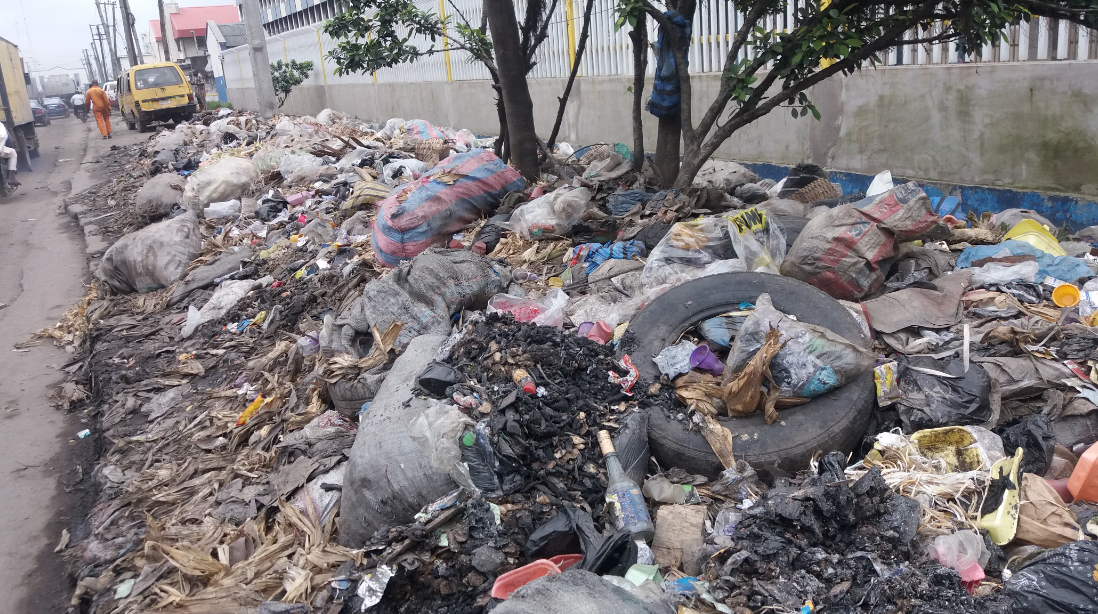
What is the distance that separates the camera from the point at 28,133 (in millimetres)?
18062

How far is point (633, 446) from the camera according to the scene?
9.19 ft

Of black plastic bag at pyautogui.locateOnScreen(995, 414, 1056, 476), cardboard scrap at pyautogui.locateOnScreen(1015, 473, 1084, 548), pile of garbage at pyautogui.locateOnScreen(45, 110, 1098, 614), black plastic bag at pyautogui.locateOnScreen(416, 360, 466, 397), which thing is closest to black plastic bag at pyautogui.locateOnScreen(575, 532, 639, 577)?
pile of garbage at pyautogui.locateOnScreen(45, 110, 1098, 614)

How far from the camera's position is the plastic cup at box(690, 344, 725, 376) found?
313 centimetres

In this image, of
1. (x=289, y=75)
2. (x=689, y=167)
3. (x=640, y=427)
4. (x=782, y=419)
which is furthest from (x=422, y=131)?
(x=289, y=75)

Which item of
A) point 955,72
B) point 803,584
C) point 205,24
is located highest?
point 205,24

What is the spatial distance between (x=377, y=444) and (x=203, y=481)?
1.44 metres

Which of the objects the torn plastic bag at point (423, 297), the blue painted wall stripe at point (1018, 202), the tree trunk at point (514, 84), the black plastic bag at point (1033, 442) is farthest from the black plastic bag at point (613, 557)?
the tree trunk at point (514, 84)

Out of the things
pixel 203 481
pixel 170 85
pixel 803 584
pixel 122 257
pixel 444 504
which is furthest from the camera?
pixel 170 85

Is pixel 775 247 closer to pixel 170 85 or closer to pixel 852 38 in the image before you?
pixel 852 38

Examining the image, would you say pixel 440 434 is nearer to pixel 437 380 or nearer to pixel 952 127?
pixel 437 380

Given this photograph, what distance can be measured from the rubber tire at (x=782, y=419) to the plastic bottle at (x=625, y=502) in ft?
0.95

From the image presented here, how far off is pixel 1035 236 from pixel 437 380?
336 centimetres

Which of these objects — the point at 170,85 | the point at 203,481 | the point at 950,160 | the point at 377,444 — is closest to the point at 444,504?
the point at 377,444

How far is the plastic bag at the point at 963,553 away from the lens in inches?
84.9
